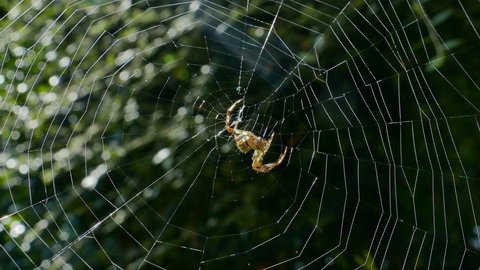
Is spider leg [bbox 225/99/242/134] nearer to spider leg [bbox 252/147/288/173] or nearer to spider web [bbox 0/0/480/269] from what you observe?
spider web [bbox 0/0/480/269]

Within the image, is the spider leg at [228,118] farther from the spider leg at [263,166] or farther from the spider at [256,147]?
the spider leg at [263,166]

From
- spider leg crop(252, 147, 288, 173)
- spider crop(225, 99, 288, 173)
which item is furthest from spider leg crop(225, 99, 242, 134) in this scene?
spider leg crop(252, 147, 288, 173)

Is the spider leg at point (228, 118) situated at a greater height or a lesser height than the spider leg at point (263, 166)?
greater

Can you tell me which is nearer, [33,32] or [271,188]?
[271,188]

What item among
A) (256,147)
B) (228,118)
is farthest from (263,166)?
(228,118)

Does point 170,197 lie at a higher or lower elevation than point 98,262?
higher

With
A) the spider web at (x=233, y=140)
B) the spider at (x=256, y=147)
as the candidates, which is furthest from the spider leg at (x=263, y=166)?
the spider web at (x=233, y=140)

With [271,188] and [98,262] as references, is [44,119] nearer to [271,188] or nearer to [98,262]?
[98,262]

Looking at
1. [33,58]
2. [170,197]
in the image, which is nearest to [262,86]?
[170,197]
